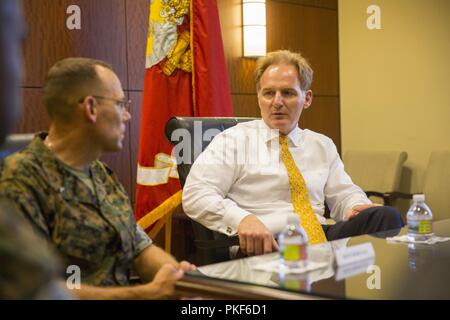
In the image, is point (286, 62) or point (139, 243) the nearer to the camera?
point (139, 243)

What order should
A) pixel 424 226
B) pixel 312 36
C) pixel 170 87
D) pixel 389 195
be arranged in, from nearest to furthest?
pixel 424 226
pixel 170 87
pixel 389 195
pixel 312 36

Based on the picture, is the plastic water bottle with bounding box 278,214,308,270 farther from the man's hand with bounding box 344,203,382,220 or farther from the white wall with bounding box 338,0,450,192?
the white wall with bounding box 338,0,450,192

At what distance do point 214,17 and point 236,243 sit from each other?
1.92m

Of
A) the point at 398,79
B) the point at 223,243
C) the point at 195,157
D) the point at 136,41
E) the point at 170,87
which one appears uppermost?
the point at 136,41

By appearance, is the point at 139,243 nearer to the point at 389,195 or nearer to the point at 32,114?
the point at 32,114

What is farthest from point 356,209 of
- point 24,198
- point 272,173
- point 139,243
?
point 24,198

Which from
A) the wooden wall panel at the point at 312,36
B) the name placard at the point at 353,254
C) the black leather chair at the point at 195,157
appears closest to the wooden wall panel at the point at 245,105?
the wooden wall panel at the point at 312,36

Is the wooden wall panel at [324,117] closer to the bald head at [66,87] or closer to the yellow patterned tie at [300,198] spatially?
the yellow patterned tie at [300,198]

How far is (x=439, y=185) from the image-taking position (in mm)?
4828

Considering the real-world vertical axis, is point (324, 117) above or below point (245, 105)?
below

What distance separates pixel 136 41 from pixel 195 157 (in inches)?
67.0

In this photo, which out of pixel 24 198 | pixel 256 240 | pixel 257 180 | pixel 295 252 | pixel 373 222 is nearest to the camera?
pixel 24 198
